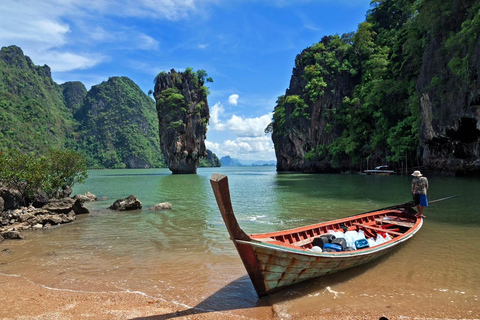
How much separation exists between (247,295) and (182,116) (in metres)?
56.1

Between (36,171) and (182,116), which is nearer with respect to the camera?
(36,171)

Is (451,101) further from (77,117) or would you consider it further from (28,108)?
(77,117)

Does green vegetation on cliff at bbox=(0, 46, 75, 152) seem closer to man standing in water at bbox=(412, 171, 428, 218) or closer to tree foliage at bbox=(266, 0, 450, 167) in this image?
tree foliage at bbox=(266, 0, 450, 167)

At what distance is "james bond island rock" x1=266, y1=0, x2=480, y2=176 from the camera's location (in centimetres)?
2054

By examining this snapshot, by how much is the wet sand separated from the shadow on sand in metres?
0.02

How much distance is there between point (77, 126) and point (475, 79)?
152m

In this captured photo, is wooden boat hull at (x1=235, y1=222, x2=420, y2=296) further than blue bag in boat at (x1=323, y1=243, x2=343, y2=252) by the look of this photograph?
No

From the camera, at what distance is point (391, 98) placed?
114 ft

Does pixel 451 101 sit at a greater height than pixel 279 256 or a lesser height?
greater

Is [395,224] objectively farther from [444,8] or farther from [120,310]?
[444,8]

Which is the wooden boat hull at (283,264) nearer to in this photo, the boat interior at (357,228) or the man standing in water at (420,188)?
the boat interior at (357,228)

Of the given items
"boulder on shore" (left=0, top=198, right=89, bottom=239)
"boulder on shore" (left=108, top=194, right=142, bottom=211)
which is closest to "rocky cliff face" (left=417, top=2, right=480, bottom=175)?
"boulder on shore" (left=108, top=194, right=142, bottom=211)

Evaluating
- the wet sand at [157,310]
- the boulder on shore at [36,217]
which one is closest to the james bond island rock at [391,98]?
the wet sand at [157,310]

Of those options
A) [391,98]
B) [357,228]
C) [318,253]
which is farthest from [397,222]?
[391,98]
